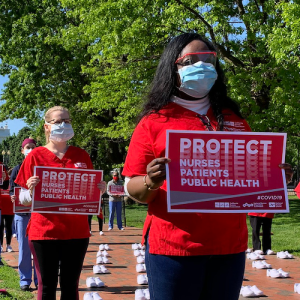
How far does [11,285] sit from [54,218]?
3164mm

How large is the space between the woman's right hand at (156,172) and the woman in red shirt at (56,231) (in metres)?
2.20

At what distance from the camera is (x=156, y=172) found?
8.16ft

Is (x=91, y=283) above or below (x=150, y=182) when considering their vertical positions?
below

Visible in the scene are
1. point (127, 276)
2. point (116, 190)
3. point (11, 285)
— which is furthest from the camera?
point (116, 190)

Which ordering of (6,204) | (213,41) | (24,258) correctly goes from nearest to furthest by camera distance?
(24,258) → (6,204) → (213,41)

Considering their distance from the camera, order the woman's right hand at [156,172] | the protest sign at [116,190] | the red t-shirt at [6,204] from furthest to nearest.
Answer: the protest sign at [116,190], the red t-shirt at [6,204], the woman's right hand at [156,172]

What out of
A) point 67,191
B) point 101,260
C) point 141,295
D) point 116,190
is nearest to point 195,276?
point 67,191

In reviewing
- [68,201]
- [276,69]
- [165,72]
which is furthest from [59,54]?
[165,72]

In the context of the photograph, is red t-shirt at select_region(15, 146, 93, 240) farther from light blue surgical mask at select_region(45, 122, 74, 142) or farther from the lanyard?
the lanyard

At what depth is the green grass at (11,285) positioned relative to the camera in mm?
6588

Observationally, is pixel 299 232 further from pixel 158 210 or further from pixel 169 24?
pixel 158 210

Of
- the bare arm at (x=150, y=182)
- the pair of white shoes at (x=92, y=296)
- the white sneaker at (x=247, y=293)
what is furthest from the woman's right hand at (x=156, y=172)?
the white sneaker at (x=247, y=293)

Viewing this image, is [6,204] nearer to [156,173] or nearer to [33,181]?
[33,181]

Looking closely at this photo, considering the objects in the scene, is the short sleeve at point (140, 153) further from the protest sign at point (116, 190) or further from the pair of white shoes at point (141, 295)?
the protest sign at point (116, 190)
